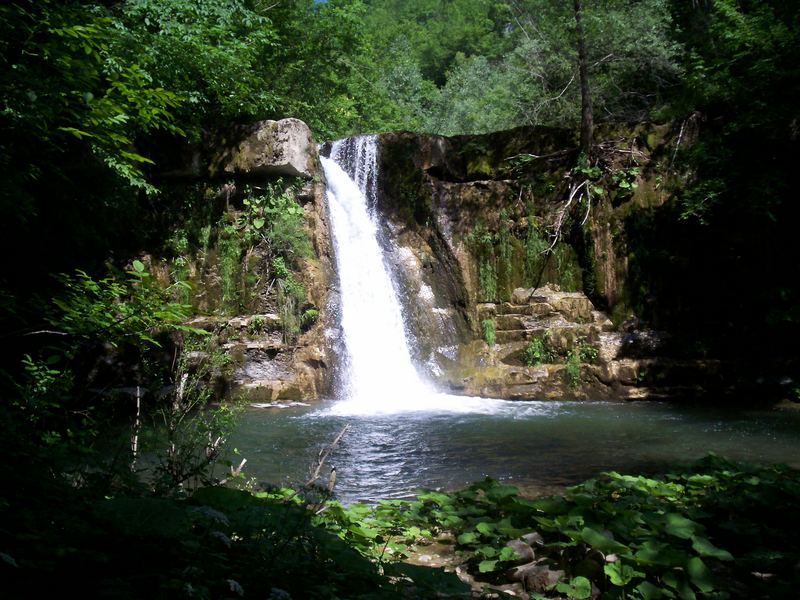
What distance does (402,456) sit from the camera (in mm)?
6727

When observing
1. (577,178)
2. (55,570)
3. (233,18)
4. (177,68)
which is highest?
(233,18)

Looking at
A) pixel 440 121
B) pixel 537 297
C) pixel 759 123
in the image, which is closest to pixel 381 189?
pixel 537 297

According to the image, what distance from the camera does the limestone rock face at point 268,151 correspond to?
12.6 m

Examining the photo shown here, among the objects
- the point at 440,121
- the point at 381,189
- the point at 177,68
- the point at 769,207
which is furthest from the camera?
the point at 440,121

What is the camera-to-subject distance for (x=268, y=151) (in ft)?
41.4

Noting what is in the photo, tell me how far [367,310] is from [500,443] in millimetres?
5763

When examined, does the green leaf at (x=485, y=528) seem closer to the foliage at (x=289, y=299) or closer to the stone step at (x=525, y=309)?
the foliage at (x=289, y=299)

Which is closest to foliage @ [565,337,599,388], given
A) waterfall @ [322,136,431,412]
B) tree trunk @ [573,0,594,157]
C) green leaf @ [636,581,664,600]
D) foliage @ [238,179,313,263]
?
waterfall @ [322,136,431,412]

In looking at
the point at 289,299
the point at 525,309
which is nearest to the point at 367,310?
the point at 289,299

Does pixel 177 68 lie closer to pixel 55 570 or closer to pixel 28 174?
pixel 28 174

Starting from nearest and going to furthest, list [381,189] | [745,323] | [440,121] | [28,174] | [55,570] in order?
[55,570] < [28,174] < [745,323] < [381,189] < [440,121]

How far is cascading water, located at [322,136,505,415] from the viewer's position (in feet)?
35.7

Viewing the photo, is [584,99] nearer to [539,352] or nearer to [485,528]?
[539,352]

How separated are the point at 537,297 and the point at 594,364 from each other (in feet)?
6.41
